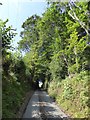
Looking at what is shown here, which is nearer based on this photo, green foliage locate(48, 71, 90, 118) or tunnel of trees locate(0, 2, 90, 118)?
green foliage locate(48, 71, 90, 118)

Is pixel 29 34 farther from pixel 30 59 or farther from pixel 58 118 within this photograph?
pixel 58 118

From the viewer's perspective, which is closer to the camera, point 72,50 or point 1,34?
point 1,34

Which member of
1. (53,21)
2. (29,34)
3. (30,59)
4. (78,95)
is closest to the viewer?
(78,95)

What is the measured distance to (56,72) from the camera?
30156 mm

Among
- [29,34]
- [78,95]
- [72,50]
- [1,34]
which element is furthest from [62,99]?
[29,34]

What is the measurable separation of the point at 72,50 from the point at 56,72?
206 inches

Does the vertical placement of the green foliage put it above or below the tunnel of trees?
below

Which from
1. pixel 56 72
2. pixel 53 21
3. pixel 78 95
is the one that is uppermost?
pixel 53 21

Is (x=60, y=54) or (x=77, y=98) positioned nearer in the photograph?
(x=77, y=98)

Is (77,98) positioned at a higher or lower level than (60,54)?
lower

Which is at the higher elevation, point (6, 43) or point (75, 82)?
point (6, 43)

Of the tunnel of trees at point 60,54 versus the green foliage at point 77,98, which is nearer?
the green foliage at point 77,98

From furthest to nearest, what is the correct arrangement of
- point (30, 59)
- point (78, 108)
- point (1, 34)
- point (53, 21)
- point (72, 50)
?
1. point (30, 59)
2. point (53, 21)
3. point (72, 50)
4. point (78, 108)
5. point (1, 34)

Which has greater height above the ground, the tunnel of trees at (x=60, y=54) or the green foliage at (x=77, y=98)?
the tunnel of trees at (x=60, y=54)
